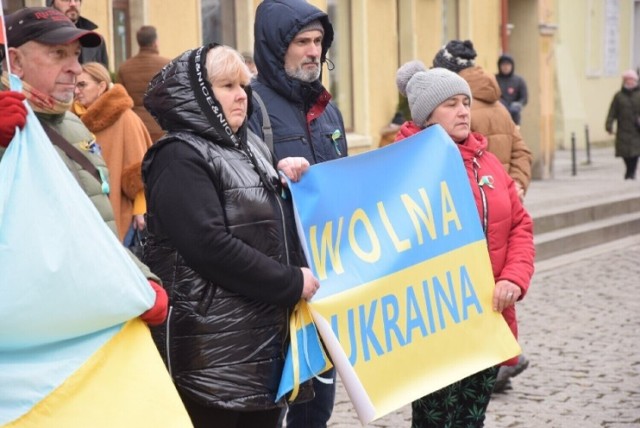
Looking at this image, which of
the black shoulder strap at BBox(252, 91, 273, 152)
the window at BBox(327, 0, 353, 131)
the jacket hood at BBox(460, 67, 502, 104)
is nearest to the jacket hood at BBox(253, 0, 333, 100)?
the black shoulder strap at BBox(252, 91, 273, 152)

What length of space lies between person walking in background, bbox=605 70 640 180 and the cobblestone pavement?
8724 millimetres

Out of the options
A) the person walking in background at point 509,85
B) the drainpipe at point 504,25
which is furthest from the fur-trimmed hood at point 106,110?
the drainpipe at point 504,25

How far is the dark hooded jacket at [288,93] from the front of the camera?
505cm

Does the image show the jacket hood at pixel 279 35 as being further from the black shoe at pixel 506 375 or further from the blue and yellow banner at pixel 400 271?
the black shoe at pixel 506 375

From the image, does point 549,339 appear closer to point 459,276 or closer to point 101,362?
point 459,276

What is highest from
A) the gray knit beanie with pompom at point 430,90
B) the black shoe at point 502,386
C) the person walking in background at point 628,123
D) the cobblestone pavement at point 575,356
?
the gray knit beanie with pompom at point 430,90

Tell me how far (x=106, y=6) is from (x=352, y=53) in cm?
563

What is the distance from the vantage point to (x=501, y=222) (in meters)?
5.30

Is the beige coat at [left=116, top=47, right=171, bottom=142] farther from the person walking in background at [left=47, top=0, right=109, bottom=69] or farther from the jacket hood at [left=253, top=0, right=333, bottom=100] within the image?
the jacket hood at [left=253, top=0, right=333, bottom=100]

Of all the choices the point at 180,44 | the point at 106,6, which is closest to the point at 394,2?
the point at 180,44

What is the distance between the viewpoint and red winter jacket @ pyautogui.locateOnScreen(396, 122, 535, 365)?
526cm

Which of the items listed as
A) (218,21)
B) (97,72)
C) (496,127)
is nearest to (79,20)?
(97,72)

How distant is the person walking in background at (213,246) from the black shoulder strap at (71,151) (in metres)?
0.20

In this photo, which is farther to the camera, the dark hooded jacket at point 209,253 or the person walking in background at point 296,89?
the person walking in background at point 296,89
